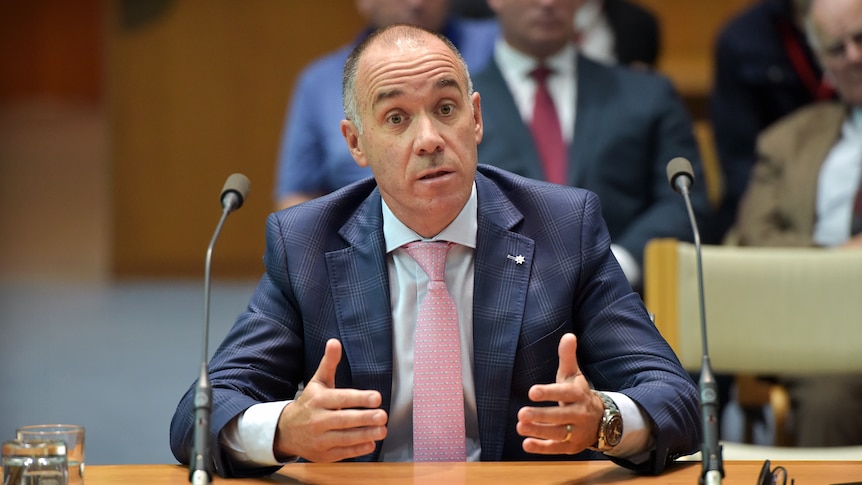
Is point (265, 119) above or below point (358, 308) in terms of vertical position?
above

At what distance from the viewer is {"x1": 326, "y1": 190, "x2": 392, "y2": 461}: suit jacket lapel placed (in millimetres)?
2277

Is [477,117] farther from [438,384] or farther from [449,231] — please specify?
[438,384]

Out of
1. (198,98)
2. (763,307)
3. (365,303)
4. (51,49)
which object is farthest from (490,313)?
(51,49)

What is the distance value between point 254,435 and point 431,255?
0.52m

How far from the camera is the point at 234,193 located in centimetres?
209

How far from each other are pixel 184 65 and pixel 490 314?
6318 millimetres

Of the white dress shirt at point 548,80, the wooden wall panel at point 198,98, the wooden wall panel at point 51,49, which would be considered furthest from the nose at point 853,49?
the wooden wall panel at point 51,49

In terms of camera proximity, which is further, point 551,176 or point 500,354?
point 551,176

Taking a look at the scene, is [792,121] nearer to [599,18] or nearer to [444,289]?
[599,18]

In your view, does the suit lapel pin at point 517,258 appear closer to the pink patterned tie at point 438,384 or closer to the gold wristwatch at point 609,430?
the pink patterned tie at point 438,384

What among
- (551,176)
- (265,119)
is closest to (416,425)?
(551,176)

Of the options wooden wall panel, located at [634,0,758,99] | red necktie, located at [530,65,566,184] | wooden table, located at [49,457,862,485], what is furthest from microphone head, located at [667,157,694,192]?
wooden wall panel, located at [634,0,758,99]

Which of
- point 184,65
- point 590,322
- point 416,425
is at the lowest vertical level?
point 416,425

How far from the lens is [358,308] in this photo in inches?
91.0
